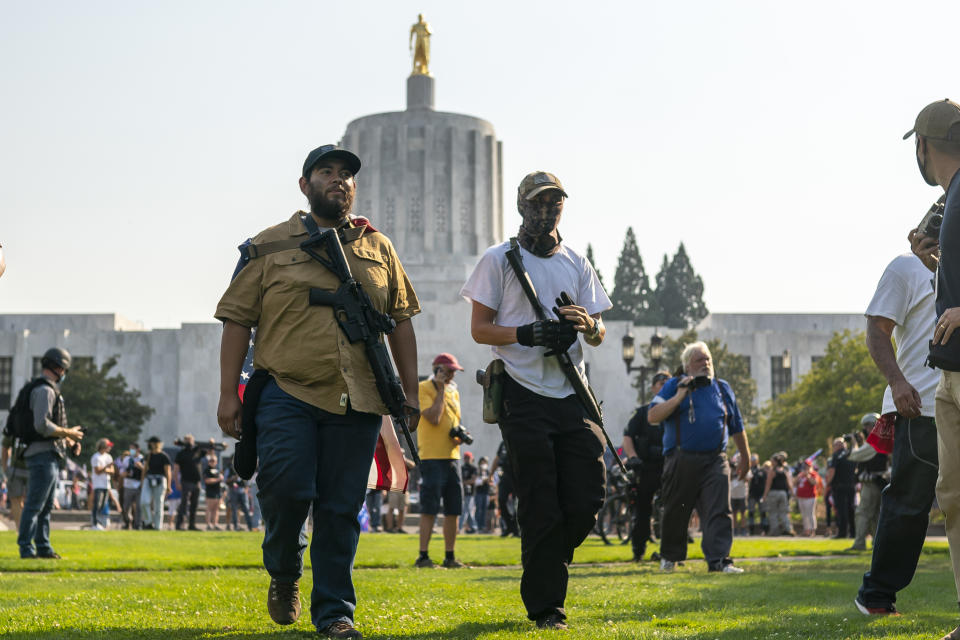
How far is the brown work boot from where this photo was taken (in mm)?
5566

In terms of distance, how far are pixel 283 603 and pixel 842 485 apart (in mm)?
17948

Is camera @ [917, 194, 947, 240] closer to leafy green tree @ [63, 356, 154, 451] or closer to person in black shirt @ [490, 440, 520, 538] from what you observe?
person in black shirt @ [490, 440, 520, 538]

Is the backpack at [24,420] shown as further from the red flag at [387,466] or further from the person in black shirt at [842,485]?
the person in black shirt at [842,485]

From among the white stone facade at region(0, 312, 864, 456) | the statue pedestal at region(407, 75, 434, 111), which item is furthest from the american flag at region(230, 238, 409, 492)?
the statue pedestal at region(407, 75, 434, 111)

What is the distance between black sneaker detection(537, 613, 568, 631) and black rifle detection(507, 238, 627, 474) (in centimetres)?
84

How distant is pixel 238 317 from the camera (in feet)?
18.5

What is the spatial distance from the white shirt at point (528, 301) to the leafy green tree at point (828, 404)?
122 feet

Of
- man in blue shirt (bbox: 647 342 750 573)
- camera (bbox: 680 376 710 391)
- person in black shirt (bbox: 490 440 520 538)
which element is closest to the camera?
man in blue shirt (bbox: 647 342 750 573)

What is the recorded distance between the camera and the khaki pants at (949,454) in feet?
15.7

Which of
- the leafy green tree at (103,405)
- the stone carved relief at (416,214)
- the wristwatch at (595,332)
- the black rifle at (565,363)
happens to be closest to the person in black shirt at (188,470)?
the black rifle at (565,363)

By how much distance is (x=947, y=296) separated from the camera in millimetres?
4766

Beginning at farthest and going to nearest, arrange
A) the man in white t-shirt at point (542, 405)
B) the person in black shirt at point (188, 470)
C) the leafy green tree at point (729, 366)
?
the leafy green tree at point (729, 366), the person in black shirt at point (188, 470), the man in white t-shirt at point (542, 405)

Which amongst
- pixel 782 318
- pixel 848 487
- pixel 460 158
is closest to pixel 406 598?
pixel 848 487

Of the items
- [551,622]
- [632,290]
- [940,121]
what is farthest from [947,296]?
[632,290]
